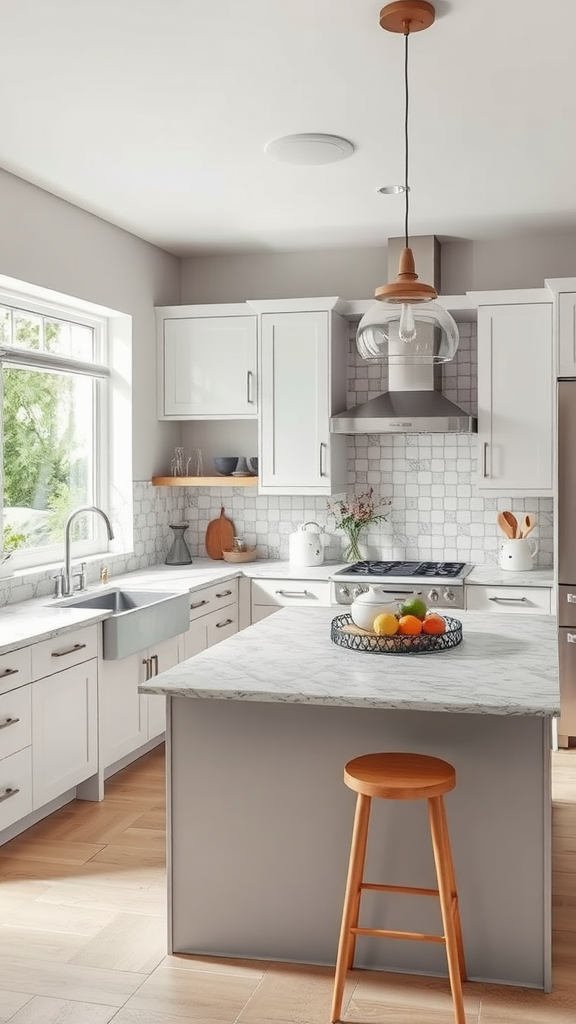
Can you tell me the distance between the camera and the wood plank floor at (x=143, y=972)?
2609mm

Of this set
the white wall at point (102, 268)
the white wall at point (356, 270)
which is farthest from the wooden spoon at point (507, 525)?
the white wall at point (102, 268)

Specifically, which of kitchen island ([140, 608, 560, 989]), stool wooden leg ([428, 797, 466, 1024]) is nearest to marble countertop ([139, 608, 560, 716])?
kitchen island ([140, 608, 560, 989])

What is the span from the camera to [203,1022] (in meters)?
2.57

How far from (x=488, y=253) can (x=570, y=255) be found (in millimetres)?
459

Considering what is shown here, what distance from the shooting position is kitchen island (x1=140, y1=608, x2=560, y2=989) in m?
2.73

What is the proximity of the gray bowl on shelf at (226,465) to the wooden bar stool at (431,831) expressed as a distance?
351 cm

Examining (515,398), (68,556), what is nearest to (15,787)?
(68,556)

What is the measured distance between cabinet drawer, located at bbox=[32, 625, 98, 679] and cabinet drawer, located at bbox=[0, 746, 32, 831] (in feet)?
1.04

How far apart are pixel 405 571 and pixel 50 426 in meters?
2.08

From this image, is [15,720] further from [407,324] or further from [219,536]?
[219,536]

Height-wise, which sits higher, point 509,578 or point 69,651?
point 509,578

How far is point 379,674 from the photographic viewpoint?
2.83m

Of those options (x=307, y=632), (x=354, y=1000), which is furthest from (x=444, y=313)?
(x=354, y=1000)

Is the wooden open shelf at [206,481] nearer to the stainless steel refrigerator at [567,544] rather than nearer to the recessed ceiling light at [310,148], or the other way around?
the stainless steel refrigerator at [567,544]
